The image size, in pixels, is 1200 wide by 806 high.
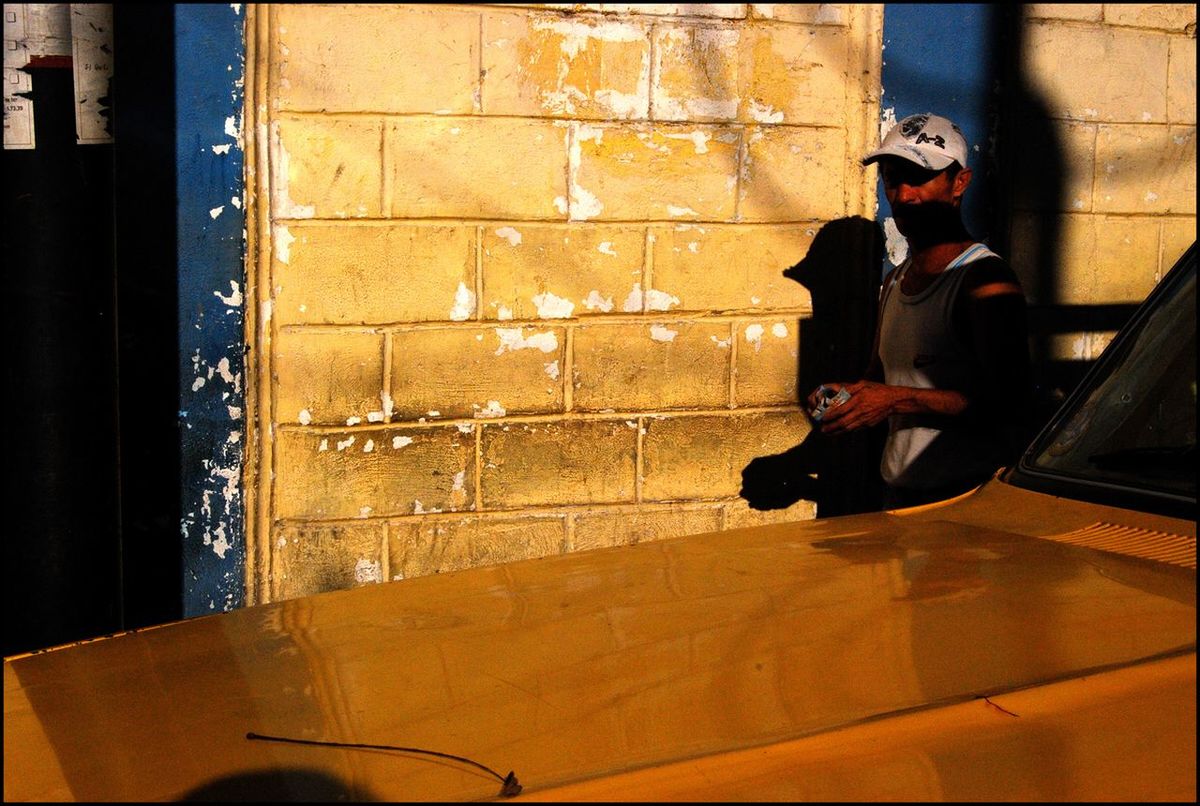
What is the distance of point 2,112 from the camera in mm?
2938

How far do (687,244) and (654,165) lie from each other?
12.0 inches

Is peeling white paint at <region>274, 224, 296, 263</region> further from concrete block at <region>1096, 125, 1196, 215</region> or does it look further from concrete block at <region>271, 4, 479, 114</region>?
concrete block at <region>1096, 125, 1196, 215</region>

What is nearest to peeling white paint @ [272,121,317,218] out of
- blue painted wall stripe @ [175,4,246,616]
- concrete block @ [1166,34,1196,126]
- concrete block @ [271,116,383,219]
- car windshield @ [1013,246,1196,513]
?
concrete block @ [271,116,383,219]

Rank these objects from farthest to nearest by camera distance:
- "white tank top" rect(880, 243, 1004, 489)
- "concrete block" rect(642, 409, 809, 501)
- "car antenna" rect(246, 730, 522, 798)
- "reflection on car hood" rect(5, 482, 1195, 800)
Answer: "concrete block" rect(642, 409, 809, 501)
"white tank top" rect(880, 243, 1004, 489)
"reflection on car hood" rect(5, 482, 1195, 800)
"car antenna" rect(246, 730, 522, 798)

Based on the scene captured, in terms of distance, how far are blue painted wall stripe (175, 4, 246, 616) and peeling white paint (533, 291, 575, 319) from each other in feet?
3.29

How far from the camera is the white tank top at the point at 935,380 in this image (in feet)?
10.7

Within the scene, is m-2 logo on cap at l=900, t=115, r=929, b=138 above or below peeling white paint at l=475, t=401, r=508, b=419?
above

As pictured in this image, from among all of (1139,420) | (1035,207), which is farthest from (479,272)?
(1139,420)

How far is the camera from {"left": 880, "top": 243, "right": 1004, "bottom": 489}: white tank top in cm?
326

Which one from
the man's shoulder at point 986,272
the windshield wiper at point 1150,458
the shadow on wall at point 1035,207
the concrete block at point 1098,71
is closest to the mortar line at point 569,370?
the man's shoulder at point 986,272

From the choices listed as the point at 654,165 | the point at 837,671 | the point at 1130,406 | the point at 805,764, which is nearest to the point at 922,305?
the point at 1130,406

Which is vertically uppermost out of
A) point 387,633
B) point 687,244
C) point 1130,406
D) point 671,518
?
point 687,244

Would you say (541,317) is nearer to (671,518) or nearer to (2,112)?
(671,518)

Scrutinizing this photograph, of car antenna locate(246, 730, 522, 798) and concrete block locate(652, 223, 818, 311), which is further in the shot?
concrete block locate(652, 223, 818, 311)
